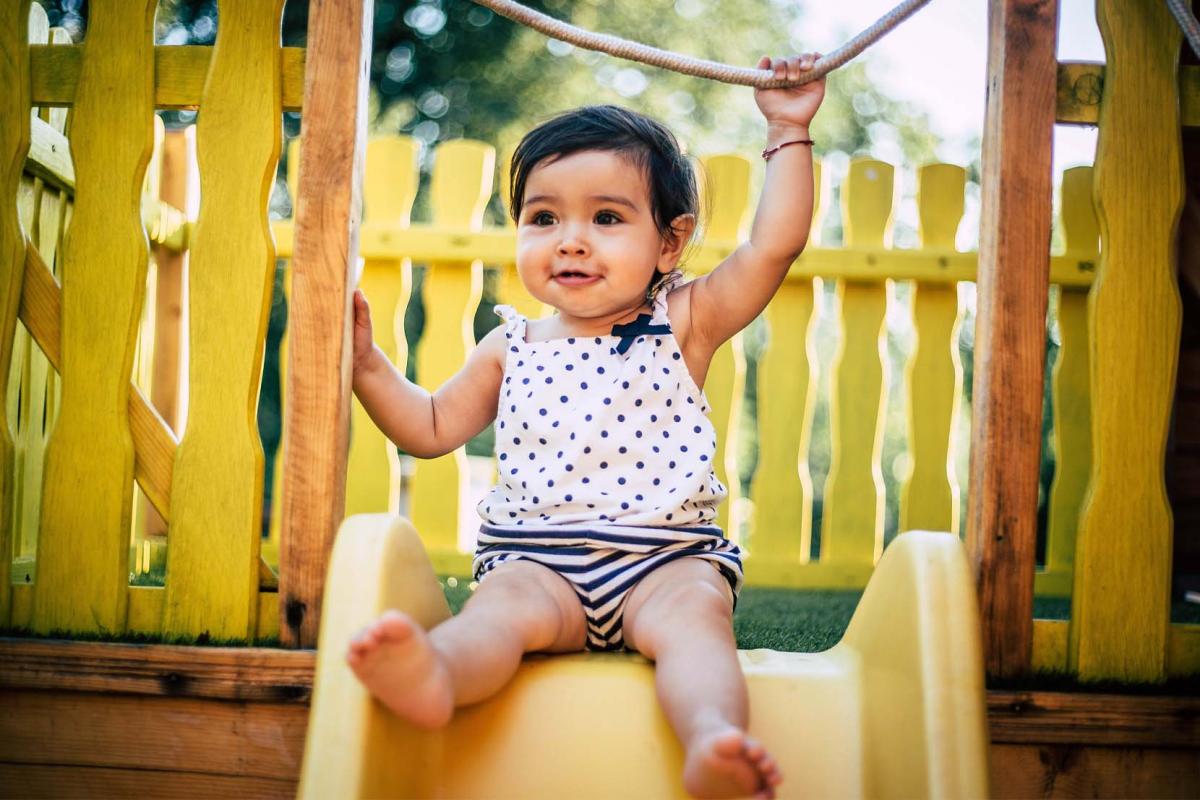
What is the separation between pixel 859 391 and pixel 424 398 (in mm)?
2451

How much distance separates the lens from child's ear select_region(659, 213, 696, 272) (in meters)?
1.96

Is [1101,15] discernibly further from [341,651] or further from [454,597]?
[454,597]

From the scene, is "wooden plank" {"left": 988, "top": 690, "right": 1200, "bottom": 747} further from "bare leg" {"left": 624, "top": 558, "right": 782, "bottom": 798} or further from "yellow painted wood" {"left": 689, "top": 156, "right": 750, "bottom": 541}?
"yellow painted wood" {"left": 689, "top": 156, "right": 750, "bottom": 541}

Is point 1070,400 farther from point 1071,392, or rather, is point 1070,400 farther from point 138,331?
point 138,331

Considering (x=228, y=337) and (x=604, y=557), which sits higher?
(x=228, y=337)

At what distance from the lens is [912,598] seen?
149 cm

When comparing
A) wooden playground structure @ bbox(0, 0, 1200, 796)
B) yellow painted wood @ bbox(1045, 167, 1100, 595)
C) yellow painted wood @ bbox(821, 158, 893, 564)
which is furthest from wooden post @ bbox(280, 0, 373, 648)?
yellow painted wood @ bbox(1045, 167, 1100, 595)

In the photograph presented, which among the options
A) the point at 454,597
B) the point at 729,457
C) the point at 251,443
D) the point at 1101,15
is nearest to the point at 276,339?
the point at 729,457

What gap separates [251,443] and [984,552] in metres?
1.33

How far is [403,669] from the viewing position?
125 cm

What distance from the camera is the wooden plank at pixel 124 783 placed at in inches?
70.4

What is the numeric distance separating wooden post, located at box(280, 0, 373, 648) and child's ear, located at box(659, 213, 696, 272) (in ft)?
1.91

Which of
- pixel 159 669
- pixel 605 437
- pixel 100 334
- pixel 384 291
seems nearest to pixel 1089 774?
pixel 605 437

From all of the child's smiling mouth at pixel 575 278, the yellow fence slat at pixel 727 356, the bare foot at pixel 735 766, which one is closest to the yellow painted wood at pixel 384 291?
the yellow fence slat at pixel 727 356
